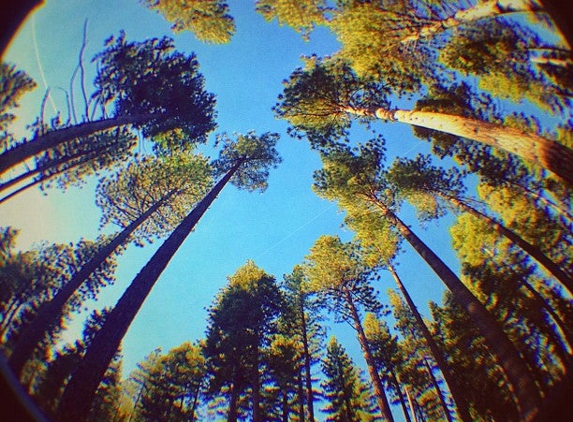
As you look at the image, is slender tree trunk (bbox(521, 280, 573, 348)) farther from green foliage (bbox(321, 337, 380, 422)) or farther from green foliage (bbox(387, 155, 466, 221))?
green foliage (bbox(321, 337, 380, 422))

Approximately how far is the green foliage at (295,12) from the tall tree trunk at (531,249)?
11.3m

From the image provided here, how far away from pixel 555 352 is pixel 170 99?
22222mm

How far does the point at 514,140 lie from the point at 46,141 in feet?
41.8

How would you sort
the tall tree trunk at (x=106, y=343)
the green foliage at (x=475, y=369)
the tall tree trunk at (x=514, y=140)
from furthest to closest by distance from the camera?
the green foliage at (x=475, y=369) < the tall tree trunk at (x=514, y=140) < the tall tree trunk at (x=106, y=343)

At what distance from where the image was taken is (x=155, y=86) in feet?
35.7

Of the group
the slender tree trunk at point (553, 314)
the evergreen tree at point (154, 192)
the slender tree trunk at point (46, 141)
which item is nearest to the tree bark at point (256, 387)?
the evergreen tree at point (154, 192)

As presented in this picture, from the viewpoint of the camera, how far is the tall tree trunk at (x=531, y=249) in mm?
8891

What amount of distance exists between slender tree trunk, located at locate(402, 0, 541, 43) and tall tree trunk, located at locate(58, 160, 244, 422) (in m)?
10.5

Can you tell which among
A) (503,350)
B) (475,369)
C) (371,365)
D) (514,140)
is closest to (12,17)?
(514,140)

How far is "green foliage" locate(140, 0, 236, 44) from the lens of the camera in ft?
34.7

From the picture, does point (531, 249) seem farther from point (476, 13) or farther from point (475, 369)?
point (475, 369)

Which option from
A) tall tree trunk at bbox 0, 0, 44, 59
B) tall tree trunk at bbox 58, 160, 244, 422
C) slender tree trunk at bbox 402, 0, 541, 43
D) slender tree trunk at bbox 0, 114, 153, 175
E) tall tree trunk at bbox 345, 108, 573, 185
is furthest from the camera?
slender tree trunk at bbox 0, 114, 153, 175

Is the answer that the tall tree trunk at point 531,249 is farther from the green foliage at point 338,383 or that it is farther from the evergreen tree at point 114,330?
the green foliage at point 338,383

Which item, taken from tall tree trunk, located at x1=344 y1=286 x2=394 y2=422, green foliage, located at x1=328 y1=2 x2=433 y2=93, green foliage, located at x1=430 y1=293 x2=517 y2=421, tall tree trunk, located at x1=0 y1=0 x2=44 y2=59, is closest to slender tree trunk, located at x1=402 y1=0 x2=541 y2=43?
green foliage, located at x1=328 y1=2 x2=433 y2=93
